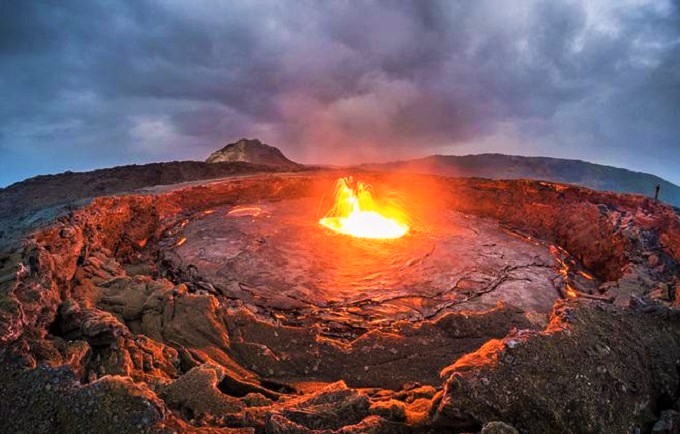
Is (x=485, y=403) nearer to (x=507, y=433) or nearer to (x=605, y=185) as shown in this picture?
(x=507, y=433)

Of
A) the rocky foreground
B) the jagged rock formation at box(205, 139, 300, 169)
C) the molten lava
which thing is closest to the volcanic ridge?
the rocky foreground

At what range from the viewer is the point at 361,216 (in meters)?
12.9

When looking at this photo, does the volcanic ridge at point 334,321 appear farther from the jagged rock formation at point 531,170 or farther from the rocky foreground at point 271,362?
the jagged rock formation at point 531,170

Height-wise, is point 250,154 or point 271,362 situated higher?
point 250,154

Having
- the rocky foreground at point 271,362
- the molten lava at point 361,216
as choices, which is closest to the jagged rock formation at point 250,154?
the molten lava at point 361,216

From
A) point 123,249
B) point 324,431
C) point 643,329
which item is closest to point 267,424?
point 324,431

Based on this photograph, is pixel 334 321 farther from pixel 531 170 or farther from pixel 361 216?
pixel 531 170

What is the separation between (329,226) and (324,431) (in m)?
8.82

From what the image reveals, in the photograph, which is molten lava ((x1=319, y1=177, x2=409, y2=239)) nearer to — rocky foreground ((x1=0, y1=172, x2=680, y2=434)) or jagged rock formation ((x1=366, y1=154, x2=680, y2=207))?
rocky foreground ((x1=0, y1=172, x2=680, y2=434))

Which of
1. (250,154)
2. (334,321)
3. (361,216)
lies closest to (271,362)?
(334,321)

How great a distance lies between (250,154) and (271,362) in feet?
89.9

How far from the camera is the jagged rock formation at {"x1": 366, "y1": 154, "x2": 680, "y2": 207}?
118 ft

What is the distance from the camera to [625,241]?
10.3 metres

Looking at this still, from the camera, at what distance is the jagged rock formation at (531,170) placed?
3588 centimetres
